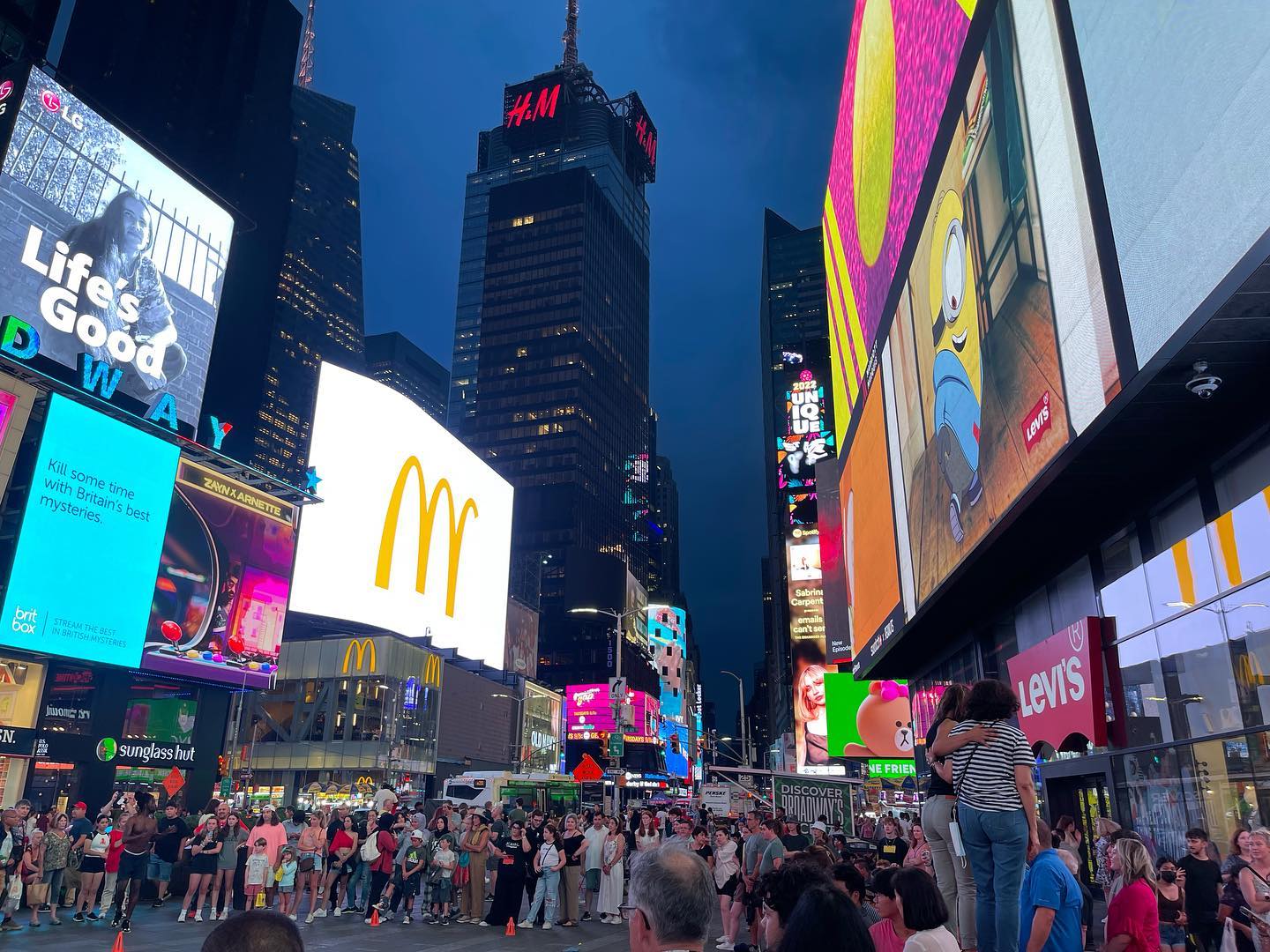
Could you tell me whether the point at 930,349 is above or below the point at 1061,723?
above

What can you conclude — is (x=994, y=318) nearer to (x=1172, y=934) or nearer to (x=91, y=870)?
(x=1172, y=934)

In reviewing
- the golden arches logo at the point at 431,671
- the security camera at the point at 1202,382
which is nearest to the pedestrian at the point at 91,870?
the security camera at the point at 1202,382

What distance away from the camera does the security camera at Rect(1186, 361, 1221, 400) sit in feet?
26.8

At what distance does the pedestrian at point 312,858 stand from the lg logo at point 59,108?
2595cm

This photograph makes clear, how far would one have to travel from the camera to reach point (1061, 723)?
1359cm

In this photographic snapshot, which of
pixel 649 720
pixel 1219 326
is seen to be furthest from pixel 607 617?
pixel 1219 326

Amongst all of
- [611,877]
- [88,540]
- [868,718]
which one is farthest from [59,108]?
[868,718]

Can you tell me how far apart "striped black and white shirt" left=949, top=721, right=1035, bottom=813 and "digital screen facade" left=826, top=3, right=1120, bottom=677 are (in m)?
4.92

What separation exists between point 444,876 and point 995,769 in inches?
604

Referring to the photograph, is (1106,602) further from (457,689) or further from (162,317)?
(457,689)

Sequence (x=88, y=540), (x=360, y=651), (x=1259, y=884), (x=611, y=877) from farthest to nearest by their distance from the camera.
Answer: (x=360, y=651) < (x=88, y=540) < (x=611, y=877) < (x=1259, y=884)

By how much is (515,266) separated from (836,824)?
6893 inches

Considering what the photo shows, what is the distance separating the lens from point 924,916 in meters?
4.31

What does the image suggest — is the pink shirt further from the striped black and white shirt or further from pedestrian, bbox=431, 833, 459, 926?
pedestrian, bbox=431, 833, 459, 926
